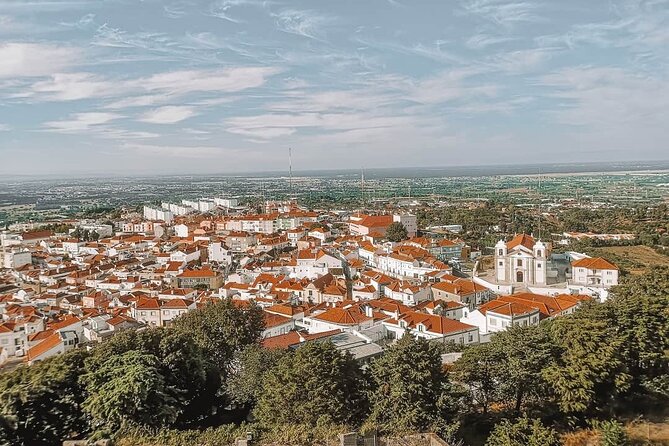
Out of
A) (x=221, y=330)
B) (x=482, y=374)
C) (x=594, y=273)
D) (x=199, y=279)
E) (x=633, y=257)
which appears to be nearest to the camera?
(x=482, y=374)

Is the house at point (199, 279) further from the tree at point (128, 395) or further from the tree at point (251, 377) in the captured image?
the tree at point (128, 395)

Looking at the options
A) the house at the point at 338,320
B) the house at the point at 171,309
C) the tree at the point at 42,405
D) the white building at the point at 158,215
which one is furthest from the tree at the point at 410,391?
the white building at the point at 158,215

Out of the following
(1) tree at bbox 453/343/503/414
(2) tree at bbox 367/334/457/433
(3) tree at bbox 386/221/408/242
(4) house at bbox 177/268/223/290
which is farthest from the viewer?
(3) tree at bbox 386/221/408/242

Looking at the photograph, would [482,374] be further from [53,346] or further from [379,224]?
[379,224]

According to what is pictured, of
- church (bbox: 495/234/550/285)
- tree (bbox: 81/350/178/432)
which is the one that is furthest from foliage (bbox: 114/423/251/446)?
church (bbox: 495/234/550/285)

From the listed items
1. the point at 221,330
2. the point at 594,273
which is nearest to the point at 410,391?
the point at 221,330

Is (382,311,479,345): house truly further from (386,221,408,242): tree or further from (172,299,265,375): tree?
(386,221,408,242): tree
